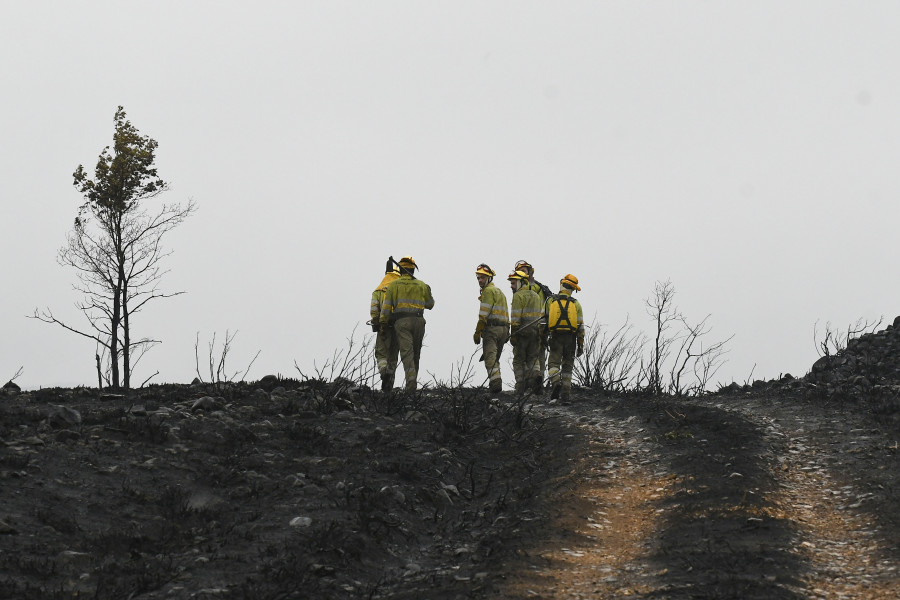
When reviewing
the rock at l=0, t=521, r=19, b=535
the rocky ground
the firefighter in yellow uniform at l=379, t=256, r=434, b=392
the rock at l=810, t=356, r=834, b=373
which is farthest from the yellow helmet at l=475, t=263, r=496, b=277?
the rock at l=0, t=521, r=19, b=535

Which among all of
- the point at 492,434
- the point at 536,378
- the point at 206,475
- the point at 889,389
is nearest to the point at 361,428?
the point at 492,434

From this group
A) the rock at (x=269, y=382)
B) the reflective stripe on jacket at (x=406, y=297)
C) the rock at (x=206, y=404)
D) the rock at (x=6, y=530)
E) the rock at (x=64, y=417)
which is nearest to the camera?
the rock at (x=6, y=530)

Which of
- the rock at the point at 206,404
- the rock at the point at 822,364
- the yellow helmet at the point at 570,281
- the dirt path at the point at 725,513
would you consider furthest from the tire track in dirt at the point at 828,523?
the rock at the point at 206,404

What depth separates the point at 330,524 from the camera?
838 cm

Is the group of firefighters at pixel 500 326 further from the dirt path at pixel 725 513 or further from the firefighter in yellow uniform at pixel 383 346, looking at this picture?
the dirt path at pixel 725 513

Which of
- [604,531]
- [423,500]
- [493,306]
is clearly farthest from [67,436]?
[493,306]

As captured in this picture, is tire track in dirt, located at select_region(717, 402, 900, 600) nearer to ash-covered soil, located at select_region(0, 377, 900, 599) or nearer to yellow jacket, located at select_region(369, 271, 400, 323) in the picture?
ash-covered soil, located at select_region(0, 377, 900, 599)

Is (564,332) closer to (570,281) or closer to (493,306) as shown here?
(570,281)

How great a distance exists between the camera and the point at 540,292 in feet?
60.3

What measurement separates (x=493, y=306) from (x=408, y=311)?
6.55 feet

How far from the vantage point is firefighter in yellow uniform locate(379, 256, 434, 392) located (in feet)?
51.3

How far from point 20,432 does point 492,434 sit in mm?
6043

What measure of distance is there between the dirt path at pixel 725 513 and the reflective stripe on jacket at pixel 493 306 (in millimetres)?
3727

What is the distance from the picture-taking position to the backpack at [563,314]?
16.7m
